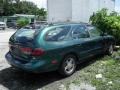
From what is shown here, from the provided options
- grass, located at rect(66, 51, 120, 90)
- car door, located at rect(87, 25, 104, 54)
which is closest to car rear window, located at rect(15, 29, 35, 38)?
grass, located at rect(66, 51, 120, 90)

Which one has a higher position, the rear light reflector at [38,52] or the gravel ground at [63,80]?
the rear light reflector at [38,52]

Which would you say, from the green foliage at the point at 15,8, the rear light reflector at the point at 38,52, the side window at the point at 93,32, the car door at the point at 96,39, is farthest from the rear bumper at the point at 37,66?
the green foliage at the point at 15,8

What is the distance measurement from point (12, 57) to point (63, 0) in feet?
52.7

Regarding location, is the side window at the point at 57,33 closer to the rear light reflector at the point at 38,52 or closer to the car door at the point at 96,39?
the rear light reflector at the point at 38,52

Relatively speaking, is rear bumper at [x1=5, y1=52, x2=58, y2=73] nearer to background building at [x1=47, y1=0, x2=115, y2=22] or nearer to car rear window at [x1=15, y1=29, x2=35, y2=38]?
car rear window at [x1=15, y1=29, x2=35, y2=38]

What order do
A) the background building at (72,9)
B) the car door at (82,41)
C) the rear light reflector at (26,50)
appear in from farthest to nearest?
the background building at (72,9) < the car door at (82,41) < the rear light reflector at (26,50)

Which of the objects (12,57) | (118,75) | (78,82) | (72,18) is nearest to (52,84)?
(78,82)

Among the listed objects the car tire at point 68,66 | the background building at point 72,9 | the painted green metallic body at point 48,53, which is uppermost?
the background building at point 72,9

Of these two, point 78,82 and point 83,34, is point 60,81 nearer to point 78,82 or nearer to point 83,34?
point 78,82

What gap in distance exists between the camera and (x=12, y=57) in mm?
6699

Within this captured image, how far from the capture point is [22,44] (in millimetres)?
6199

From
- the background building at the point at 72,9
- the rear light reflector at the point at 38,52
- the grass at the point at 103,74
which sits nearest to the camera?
the rear light reflector at the point at 38,52

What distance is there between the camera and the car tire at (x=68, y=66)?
654 centimetres

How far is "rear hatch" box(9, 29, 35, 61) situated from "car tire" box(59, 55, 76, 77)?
107 centimetres
